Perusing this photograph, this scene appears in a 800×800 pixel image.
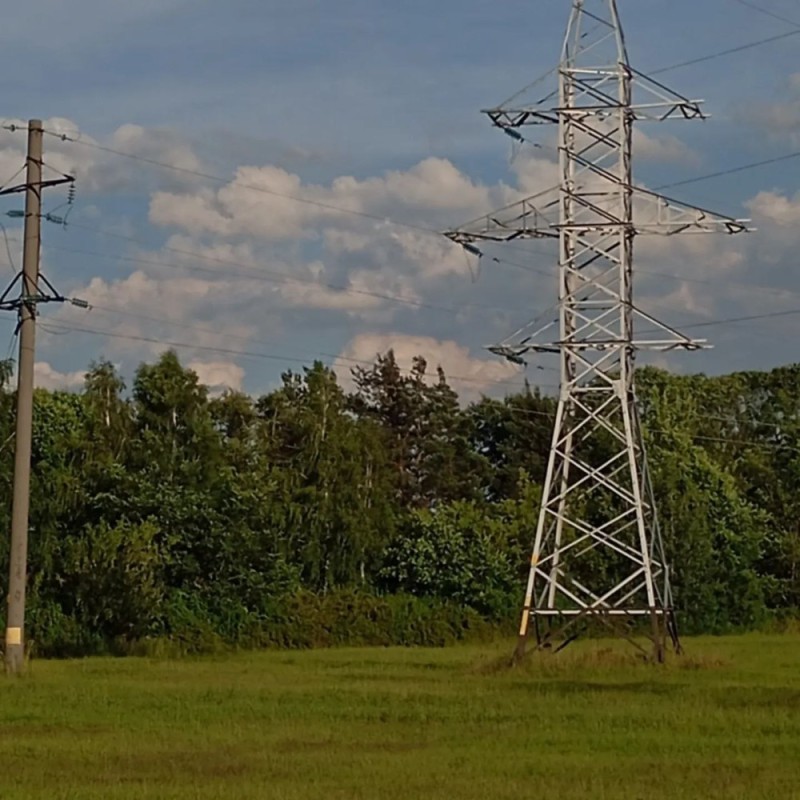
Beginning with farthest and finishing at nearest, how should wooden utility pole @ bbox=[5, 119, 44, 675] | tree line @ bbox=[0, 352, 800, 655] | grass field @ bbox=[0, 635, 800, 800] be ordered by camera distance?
tree line @ bbox=[0, 352, 800, 655] → wooden utility pole @ bbox=[5, 119, 44, 675] → grass field @ bbox=[0, 635, 800, 800]

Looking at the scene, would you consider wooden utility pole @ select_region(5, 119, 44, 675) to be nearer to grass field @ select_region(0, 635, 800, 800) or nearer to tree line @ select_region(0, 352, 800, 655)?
grass field @ select_region(0, 635, 800, 800)

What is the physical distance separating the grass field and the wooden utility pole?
3.94 feet

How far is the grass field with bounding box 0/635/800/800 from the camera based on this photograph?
56.4 feet

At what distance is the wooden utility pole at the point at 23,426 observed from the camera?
3166 centimetres

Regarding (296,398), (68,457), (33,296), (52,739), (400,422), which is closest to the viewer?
(52,739)

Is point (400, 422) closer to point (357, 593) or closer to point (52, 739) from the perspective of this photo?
point (357, 593)

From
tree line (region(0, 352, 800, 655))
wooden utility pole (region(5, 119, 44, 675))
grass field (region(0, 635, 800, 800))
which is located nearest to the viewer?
grass field (region(0, 635, 800, 800))

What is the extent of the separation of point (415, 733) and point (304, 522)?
43.4 metres

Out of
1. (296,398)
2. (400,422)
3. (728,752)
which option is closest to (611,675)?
(728,752)

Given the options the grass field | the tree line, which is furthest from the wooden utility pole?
the tree line

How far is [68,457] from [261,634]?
31.8 ft

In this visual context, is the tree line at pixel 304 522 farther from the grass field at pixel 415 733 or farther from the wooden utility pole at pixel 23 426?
the wooden utility pole at pixel 23 426

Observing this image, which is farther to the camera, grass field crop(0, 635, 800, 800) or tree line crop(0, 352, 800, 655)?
tree line crop(0, 352, 800, 655)

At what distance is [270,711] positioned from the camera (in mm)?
25906
